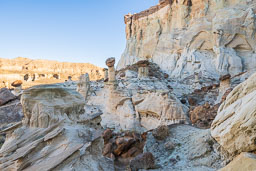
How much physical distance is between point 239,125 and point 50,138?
2942 mm

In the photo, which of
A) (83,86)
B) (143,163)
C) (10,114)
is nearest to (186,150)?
(143,163)

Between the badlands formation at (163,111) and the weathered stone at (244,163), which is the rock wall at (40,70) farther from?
the weathered stone at (244,163)

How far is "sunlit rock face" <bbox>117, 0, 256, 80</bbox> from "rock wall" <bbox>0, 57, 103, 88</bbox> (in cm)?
2018

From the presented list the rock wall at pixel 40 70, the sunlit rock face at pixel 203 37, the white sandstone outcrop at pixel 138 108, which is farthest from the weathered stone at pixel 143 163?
the rock wall at pixel 40 70

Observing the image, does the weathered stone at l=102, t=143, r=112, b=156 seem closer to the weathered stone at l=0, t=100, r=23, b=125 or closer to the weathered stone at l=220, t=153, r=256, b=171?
the weathered stone at l=0, t=100, r=23, b=125

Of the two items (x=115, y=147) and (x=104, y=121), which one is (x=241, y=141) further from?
(x=104, y=121)

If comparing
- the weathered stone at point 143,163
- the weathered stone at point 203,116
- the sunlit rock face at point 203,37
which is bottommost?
the weathered stone at point 143,163

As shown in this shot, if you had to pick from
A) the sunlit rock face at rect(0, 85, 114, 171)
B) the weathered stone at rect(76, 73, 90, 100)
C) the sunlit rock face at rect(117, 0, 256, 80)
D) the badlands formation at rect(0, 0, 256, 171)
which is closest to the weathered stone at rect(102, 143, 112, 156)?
the badlands formation at rect(0, 0, 256, 171)

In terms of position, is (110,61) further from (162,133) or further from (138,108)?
(162,133)

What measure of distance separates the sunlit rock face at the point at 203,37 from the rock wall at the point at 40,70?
20.2 m

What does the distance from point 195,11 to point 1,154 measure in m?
23.9

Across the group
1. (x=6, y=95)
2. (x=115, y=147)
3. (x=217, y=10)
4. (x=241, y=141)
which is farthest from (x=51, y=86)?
(x=217, y=10)

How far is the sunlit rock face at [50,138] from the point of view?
3.01 metres

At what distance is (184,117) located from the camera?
339 inches
